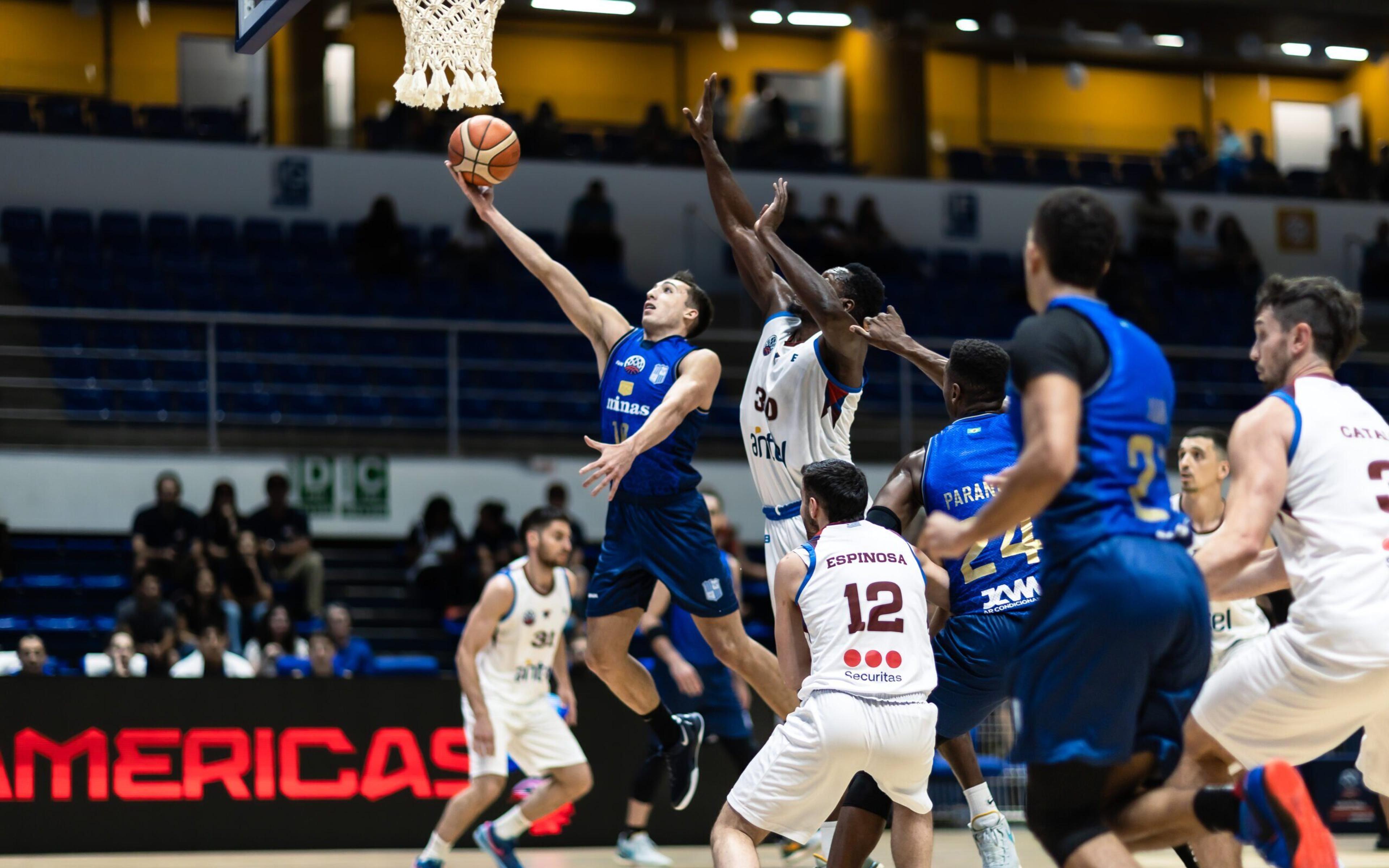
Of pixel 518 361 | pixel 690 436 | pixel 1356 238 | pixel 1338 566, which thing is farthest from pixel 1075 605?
pixel 1356 238

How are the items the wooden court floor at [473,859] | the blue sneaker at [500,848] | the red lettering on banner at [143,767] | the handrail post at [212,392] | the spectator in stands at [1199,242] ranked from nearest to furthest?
the blue sneaker at [500,848] < the wooden court floor at [473,859] < the red lettering on banner at [143,767] < the handrail post at [212,392] < the spectator in stands at [1199,242]

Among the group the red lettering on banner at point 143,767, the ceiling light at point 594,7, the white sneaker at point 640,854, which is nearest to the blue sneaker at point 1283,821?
the white sneaker at point 640,854

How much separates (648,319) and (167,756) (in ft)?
17.3

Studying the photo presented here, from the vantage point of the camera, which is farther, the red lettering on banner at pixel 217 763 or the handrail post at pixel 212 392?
the handrail post at pixel 212 392

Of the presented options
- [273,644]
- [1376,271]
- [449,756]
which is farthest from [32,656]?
[1376,271]

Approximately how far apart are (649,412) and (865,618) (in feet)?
7.21

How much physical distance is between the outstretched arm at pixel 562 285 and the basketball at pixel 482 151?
0.06m

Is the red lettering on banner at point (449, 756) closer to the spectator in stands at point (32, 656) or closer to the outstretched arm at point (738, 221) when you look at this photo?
the spectator in stands at point (32, 656)

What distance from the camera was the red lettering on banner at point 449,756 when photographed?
36.6 ft

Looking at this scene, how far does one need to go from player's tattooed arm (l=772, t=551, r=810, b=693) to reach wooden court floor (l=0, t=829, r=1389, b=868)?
358 centimetres

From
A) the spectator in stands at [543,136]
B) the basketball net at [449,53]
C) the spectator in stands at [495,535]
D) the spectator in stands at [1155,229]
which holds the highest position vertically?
the spectator in stands at [543,136]

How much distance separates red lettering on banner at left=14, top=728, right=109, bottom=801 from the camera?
1051 centimetres

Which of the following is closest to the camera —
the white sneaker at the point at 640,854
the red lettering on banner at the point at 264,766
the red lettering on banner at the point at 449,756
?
the white sneaker at the point at 640,854

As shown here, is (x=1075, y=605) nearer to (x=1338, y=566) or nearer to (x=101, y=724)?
(x=1338, y=566)
